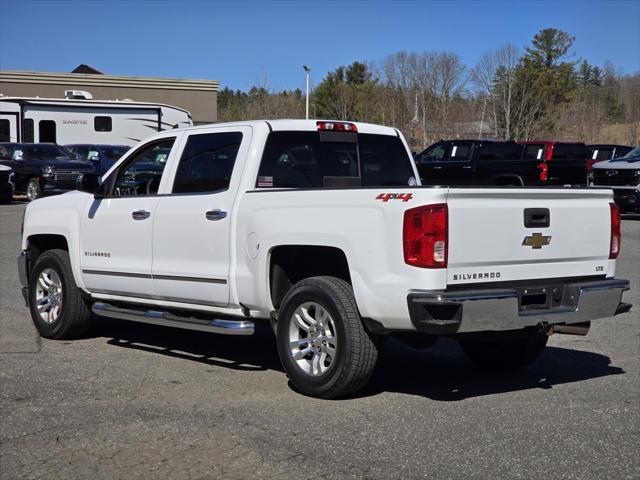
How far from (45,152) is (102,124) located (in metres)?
6.11

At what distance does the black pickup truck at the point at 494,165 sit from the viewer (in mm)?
24469

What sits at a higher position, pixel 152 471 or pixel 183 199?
pixel 183 199

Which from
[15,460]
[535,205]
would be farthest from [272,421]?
[535,205]

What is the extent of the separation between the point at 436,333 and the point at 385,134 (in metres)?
2.79

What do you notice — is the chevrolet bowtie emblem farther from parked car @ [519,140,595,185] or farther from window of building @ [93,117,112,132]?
window of building @ [93,117,112,132]

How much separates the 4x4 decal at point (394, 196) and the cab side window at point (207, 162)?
1.65m

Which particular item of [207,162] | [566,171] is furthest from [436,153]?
[207,162]

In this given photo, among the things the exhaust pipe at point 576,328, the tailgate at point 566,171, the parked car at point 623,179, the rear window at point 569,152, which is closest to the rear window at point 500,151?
the tailgate at point 566,171

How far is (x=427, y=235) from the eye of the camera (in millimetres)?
5781

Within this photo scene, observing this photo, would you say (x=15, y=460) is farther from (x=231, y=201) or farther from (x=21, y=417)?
(x=231, y=201)

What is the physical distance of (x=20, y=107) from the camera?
107 ft

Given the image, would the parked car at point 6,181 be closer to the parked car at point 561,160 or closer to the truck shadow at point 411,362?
the parked car at point 561,160

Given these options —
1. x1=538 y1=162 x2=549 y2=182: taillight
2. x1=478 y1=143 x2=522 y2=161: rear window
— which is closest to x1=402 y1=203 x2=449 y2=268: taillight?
x1=478 y1=143 x2=522 y2=161: rear window

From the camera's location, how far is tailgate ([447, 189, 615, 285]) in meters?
5.90
